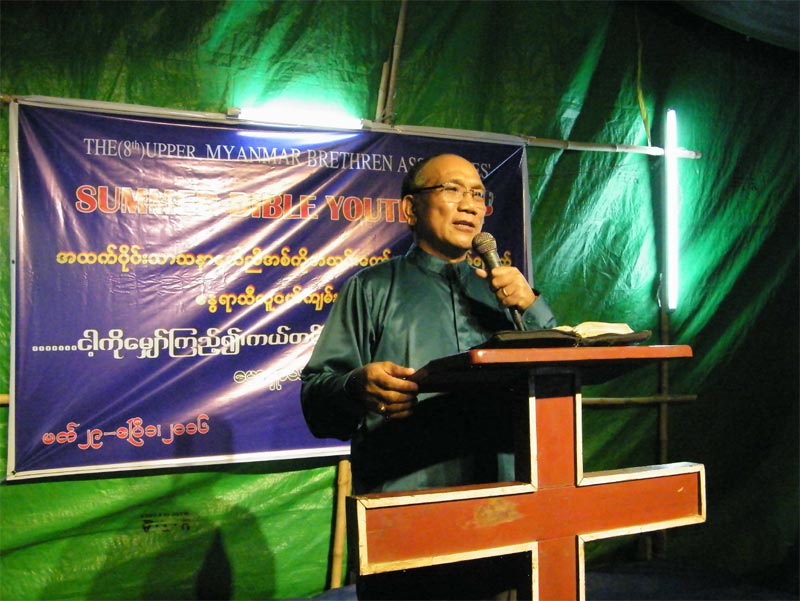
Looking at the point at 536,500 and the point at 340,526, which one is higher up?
the point at 536,500

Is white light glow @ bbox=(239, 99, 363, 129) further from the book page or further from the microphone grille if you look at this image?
the book page

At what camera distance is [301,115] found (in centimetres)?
306

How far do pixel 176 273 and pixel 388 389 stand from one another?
188cm

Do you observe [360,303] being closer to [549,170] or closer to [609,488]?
[609,488]

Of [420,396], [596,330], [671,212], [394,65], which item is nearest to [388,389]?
[420,396]

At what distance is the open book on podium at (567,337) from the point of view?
3.57 feet

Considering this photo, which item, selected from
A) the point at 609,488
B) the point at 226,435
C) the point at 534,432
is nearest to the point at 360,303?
the point at 534,432

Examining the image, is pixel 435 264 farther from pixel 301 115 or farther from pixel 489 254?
pixel 301 115

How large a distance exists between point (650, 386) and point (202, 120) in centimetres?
277

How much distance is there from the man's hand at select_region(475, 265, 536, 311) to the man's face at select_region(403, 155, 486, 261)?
A: 11.7 inches

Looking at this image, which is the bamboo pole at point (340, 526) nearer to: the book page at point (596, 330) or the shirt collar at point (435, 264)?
the shirt collar at point (435, 264)

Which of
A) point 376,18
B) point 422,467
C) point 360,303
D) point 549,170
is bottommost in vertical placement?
point 422,467

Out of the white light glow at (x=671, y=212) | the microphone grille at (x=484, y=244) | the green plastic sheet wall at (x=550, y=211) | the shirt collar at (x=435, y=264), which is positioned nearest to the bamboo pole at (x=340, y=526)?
the green plastic sheet wall at (x=550, y=211)

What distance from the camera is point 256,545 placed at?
9.76 feet
